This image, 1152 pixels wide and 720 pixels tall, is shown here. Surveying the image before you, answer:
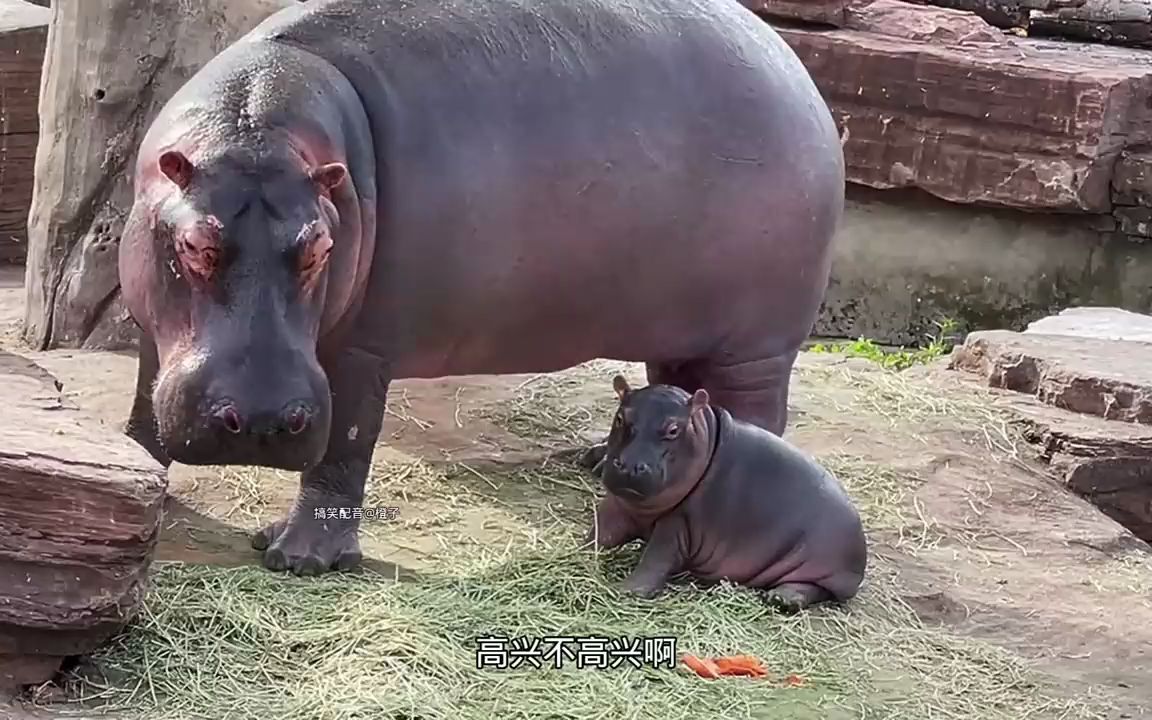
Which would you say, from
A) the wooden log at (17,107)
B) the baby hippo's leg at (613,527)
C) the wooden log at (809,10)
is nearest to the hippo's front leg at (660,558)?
the baby hippo's leg at (613,527)

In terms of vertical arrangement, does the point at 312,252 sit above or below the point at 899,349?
above

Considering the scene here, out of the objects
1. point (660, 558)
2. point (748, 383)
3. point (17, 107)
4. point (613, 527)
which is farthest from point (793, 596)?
point (17, 107)

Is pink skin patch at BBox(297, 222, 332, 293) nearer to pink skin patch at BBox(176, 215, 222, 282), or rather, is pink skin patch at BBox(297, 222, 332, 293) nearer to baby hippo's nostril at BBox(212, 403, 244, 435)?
pink skin patch at BBox(176, 215, 222, 282)

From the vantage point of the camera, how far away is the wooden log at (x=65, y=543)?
2799 mm

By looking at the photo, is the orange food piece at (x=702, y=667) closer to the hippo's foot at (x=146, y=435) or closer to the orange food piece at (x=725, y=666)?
the orange food piece at (x=725, y=666)

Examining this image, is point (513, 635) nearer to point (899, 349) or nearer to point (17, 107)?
point (17, 107)

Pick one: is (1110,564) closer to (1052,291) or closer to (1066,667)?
(1066,667)

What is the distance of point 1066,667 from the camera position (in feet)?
11.7

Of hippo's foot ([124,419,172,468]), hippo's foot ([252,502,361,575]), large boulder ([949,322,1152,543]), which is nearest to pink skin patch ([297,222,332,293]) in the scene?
hippo's foot ([252,502,361,575])

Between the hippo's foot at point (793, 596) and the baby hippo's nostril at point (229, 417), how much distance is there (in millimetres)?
1248

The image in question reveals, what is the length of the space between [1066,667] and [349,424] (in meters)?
1.66

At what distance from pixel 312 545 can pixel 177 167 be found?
2.97 feet

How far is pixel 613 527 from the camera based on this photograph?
369 cm

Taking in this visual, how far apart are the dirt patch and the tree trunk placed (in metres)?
0.20
